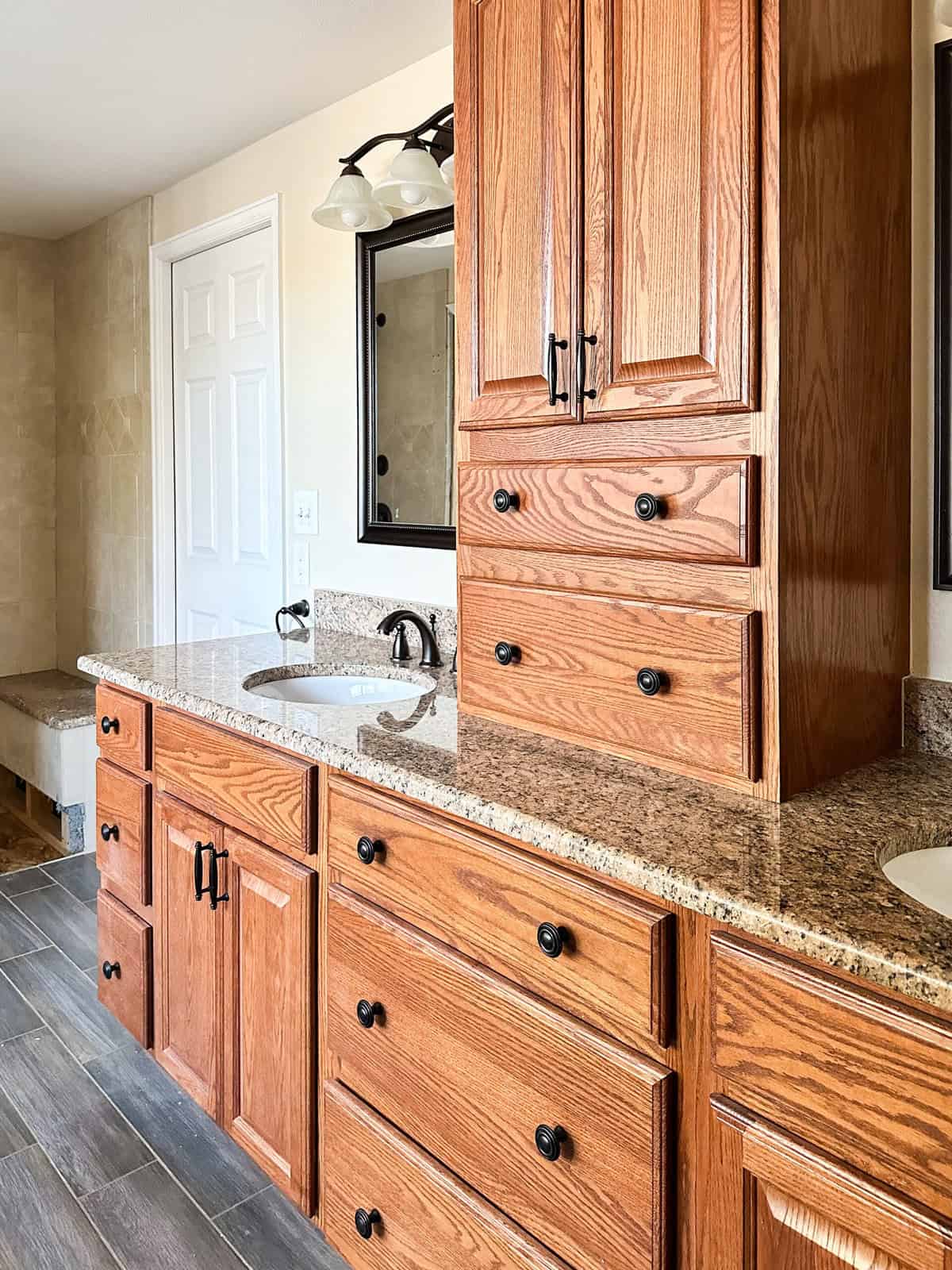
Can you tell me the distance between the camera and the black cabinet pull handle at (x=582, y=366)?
4.53ft

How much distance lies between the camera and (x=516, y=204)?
1.47 metres

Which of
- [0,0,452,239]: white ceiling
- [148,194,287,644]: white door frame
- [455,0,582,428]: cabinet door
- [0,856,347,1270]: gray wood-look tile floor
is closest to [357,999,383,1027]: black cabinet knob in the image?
[0,856,347,1270]: gray wood-look tile floor

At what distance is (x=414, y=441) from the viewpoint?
2.35 m

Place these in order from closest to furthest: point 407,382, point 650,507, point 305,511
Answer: point 650,507 → point 407,382 → point 305,511

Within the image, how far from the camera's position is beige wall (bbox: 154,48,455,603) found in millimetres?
2385

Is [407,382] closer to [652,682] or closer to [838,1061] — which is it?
[652,682]

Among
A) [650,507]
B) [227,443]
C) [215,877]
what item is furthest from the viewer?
[227,443]

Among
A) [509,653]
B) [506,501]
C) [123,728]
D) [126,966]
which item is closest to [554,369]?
[506,501]

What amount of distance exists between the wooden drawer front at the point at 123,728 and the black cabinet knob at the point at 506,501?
3.01 feet

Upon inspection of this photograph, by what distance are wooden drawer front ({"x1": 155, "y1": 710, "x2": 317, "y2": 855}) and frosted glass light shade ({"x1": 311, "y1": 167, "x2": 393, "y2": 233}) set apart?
3.81 feet

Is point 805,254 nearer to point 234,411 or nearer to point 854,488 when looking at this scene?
point 854,488

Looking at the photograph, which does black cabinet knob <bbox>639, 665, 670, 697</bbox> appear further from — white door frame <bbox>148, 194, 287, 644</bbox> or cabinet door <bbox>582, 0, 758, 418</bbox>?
white door frame <bbox>148, 194, 287, 644</bbox>

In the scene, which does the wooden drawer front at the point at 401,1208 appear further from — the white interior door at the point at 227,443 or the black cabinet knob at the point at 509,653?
the white interior door at the point at 227,443

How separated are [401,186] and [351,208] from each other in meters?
0.16
